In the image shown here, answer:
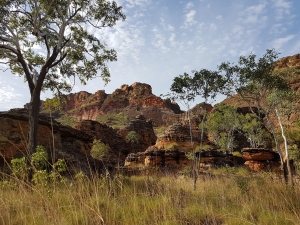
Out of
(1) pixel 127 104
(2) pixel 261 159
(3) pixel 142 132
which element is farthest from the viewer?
(1) pixel 127 104

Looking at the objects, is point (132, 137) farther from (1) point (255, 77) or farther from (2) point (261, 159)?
(1) point (255, 77)

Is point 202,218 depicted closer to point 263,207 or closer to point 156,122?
point 263,207

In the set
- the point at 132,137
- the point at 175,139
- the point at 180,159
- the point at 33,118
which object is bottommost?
the point at 180,159

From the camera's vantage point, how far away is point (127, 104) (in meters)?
128

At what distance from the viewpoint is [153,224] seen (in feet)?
11.7

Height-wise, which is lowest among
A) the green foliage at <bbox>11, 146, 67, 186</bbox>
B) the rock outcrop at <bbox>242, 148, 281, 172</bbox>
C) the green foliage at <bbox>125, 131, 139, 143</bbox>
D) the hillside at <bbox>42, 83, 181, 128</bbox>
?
the rock outcrop at <bbox>242, 148, 281, 172</bbox>

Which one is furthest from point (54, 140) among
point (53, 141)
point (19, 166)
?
point (53, 141)

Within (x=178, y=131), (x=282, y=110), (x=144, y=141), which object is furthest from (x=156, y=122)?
(x=282, y=110)

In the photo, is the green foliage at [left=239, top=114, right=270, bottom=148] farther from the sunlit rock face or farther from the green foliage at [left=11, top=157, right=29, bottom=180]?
the green foliage at [left=11, top=157, right=29, bottom=180]

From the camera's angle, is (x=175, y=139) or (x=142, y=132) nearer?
(x=175, y=139)

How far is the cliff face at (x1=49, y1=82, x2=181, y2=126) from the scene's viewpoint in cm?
11244

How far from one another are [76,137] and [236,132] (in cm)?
3641

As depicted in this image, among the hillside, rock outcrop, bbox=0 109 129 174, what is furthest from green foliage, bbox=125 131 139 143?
the hillside

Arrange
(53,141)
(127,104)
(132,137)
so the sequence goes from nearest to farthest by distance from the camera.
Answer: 1. (53,141)
2. (132,137)
3. (127,104)
